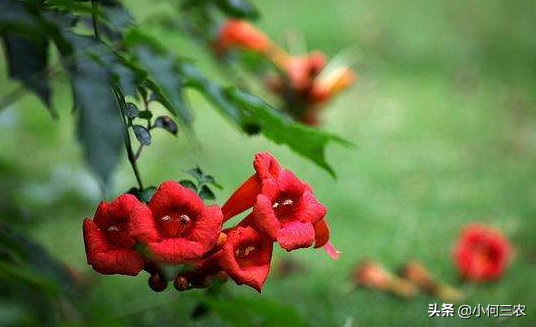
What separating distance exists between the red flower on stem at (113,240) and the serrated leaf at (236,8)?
277mm

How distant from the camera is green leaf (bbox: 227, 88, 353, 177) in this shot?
52 centimetres

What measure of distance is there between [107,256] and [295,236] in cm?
12

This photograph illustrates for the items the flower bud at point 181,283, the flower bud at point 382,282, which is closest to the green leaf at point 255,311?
the flower bud at point 181,283

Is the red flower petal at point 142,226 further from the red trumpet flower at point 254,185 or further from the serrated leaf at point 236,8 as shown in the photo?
the serrated leaf at point 236,8

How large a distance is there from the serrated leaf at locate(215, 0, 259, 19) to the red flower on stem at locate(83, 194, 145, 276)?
28 centimetres

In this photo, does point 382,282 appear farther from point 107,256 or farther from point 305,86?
point 107,256

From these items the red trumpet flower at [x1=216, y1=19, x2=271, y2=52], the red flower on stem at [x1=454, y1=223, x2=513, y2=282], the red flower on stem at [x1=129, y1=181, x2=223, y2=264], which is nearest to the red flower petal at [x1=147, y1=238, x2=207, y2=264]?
the red flower on stem at [x1=129, y1=181, x2=223, y2=264]

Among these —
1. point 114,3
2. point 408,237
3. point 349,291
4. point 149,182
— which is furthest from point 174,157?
point 114,3

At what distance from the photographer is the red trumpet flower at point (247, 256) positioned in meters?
0.47

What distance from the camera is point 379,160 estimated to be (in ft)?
6.01

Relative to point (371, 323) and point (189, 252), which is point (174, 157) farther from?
point (189, 252)

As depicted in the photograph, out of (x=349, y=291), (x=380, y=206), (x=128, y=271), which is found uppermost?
(x=128, y=271)

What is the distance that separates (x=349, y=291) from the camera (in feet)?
3.58

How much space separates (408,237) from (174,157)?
0.71 metres
